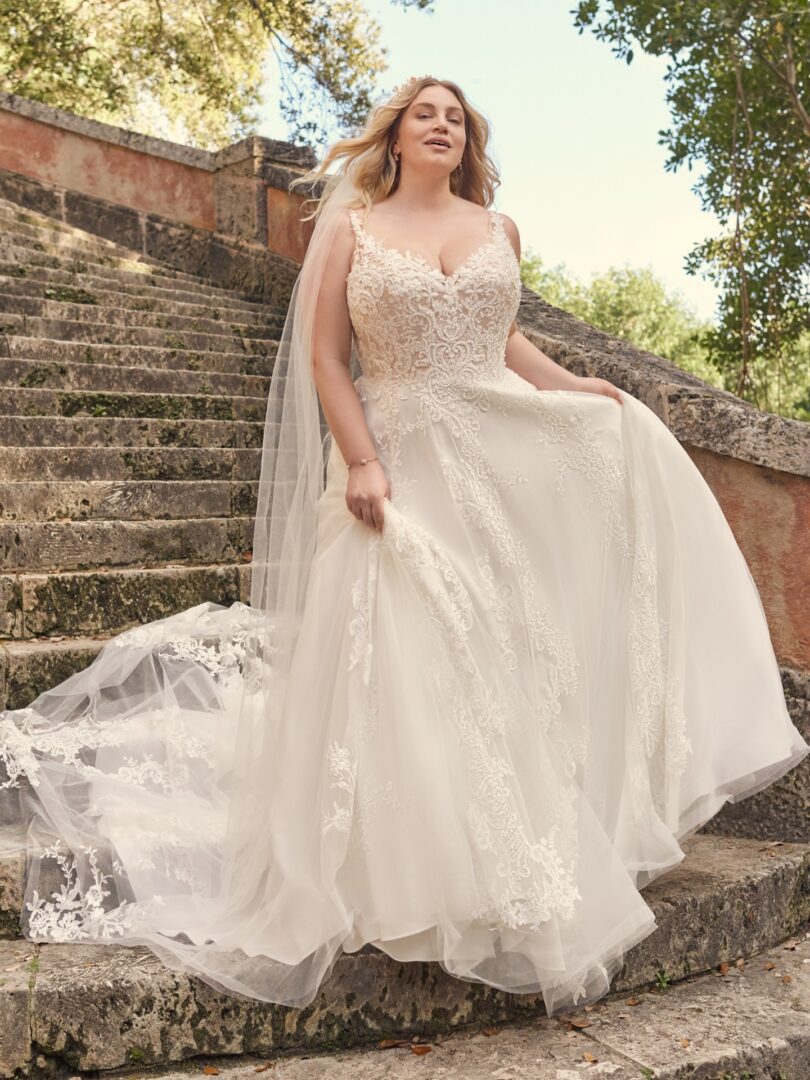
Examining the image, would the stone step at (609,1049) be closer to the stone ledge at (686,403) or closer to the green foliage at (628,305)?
the stone ledge at (686,403)

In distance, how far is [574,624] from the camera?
3096 mm

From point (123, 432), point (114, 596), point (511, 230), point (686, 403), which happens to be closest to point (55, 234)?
point (123, 432)

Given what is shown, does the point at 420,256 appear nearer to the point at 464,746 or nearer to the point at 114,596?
the point at 464,746

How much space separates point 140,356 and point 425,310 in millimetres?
3766

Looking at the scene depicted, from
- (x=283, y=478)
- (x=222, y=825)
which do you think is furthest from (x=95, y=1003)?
(x=283, y=478)

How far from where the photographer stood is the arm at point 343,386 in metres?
2.99

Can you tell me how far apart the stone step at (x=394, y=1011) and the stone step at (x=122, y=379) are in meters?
3.54

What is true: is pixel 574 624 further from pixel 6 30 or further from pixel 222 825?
pixel 6 30

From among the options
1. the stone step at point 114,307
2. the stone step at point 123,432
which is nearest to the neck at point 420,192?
the stone step at point 123,432

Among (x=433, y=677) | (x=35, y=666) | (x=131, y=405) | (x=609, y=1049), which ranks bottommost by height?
(x=609, y=1049)

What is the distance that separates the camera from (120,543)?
15.1 feet

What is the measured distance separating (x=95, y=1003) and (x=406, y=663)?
1.03 m

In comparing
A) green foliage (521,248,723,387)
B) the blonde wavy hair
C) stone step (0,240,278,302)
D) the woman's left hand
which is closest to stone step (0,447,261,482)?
the blonde wavy hair

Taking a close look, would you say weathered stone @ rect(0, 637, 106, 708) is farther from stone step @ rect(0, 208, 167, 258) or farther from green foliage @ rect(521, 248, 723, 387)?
green foliage @ rect(521, 248, 723, 387)
